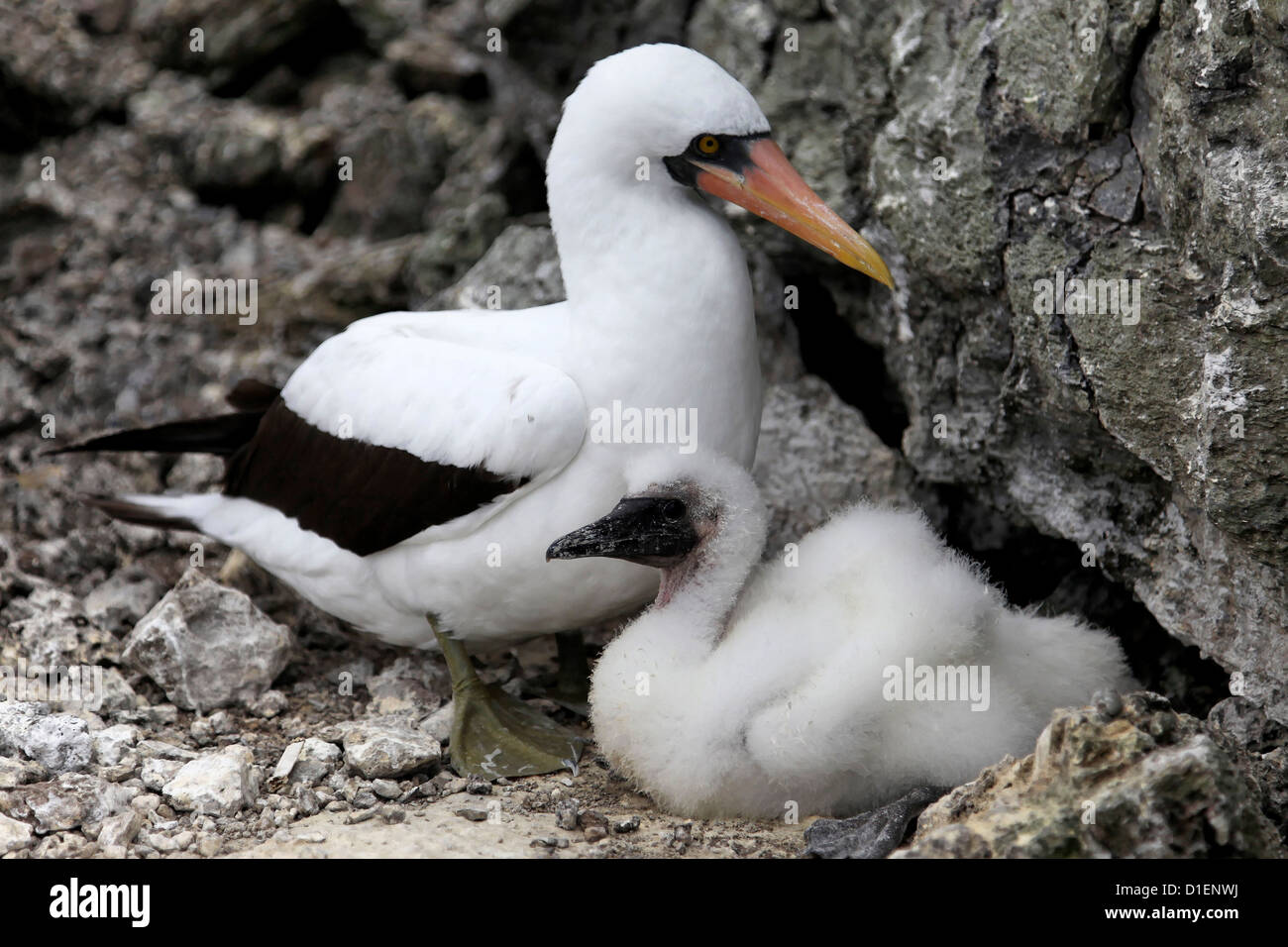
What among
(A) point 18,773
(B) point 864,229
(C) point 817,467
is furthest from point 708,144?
(A) point 18,773

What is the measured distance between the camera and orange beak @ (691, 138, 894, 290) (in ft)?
13.9

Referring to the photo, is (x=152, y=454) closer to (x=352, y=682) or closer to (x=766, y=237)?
(x=352, y=682)

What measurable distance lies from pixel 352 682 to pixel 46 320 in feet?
9.33

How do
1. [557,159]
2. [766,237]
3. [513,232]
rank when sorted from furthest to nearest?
[513,232]
[766,237]
[557,159]

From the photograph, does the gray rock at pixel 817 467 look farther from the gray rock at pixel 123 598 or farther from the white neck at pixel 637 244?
the gray rock at pixel 123 598

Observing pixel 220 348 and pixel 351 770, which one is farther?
pixel 220 348

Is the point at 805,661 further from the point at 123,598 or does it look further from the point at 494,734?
the point at 123,598

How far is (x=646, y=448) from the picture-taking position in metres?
4.17

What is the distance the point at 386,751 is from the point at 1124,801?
2082 mm

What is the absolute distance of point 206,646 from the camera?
15.3 feet

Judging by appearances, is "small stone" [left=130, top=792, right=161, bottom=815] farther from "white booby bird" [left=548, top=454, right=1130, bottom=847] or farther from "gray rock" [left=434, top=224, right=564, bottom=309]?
"gray rock" [left=434, top=224, right=564, bottom=309]

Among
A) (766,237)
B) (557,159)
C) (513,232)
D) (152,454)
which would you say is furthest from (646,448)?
(152,454)

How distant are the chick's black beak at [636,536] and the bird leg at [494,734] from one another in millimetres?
688

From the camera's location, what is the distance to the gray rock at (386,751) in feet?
13.4
